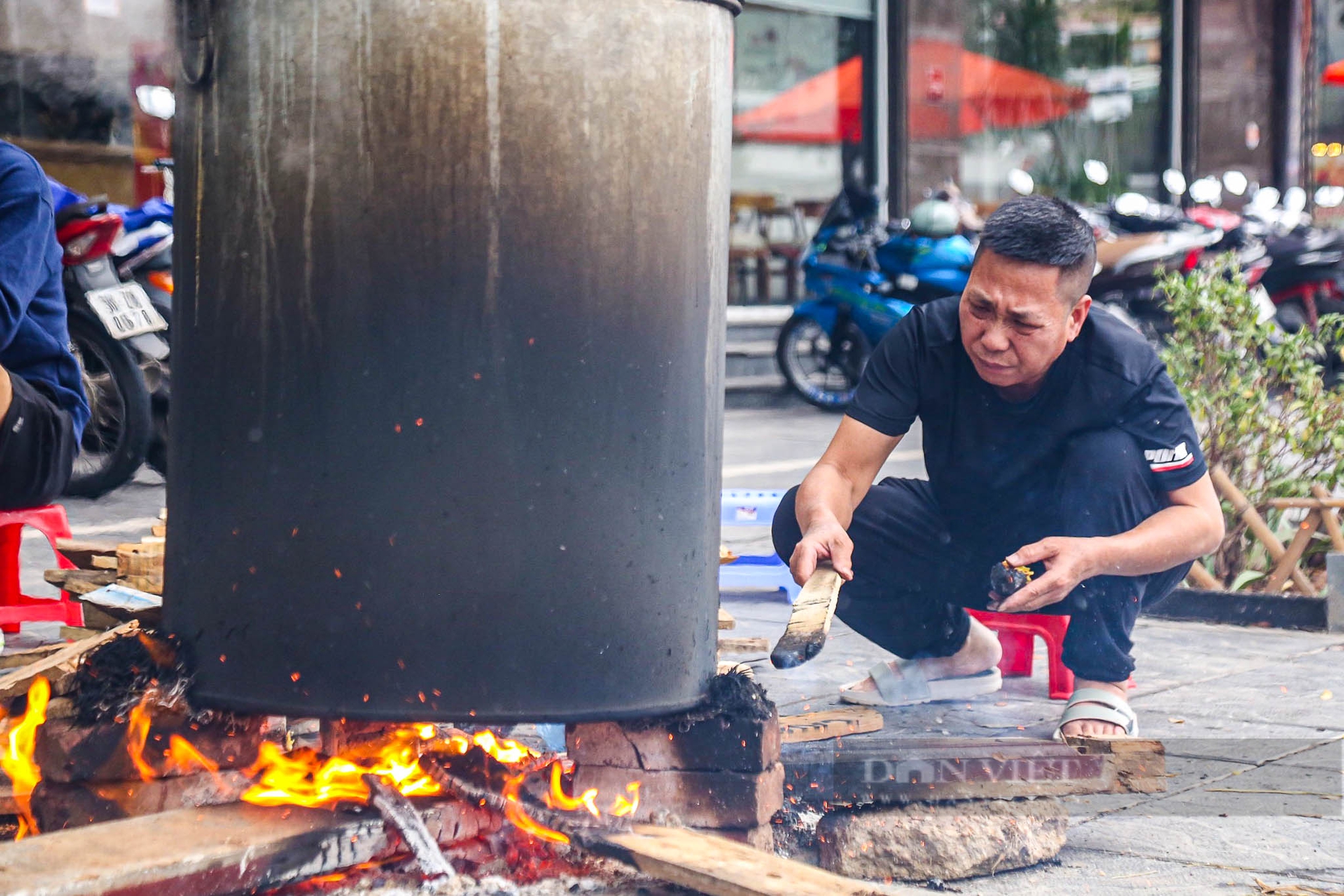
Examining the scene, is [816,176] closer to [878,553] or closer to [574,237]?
[878,553]

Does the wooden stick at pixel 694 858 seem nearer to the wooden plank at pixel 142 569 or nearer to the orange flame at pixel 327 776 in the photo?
the orange flame at pixel 327 776

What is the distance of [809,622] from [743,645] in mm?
835

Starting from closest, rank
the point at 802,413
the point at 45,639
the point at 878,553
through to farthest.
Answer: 1. the point at 878,553
2. the point at 45,639
3. the point at 802,413

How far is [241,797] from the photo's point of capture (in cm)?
225

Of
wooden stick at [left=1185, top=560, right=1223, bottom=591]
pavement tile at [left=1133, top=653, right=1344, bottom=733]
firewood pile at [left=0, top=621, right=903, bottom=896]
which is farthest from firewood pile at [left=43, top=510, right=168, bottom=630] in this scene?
wooden stick at [left=1185, top=560, right=1223, bottom=591]

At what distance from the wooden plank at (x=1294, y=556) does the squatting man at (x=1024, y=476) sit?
4.83ft

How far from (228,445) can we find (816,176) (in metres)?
10.3

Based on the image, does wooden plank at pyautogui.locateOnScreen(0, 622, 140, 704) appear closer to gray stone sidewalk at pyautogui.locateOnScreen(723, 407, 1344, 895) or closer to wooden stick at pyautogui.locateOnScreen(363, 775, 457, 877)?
wooden stick at pyautogui.locateOnScreen(363, 775, 457, 877)

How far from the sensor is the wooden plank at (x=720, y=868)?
1.95 metres

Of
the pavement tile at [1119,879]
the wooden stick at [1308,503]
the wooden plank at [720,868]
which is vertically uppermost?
the wooden stick at [1308,503]

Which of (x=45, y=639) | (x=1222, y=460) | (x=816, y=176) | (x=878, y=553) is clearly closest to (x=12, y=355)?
(x=45, y=639)

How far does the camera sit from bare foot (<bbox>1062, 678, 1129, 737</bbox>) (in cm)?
292

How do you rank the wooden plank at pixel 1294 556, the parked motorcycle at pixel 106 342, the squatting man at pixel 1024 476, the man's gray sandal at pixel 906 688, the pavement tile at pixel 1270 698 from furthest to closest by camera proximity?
the parked motorcycle at pixel 106 342
the wooden plank at pixel 1294 556
the man's gray sandal at pixel 906 688
the pavement tile at pixel 1270 698
the squatting man at pixel 1024 476

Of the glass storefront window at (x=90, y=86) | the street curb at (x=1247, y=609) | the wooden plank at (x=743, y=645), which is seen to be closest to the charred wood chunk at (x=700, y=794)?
the wooden plank at (x=743, y=645)
